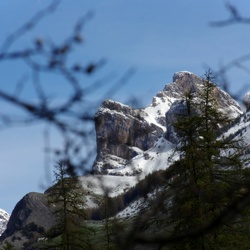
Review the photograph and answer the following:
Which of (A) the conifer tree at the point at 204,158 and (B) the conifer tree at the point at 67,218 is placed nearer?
(A) the conifer tree at the point at 204,158

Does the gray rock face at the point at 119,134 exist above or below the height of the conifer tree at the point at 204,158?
below

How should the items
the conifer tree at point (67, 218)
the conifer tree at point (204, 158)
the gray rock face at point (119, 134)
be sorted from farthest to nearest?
the conifer tree at point (67, 218), the conifer tree at point (204, 158), the gray rock face at point (119, 134)

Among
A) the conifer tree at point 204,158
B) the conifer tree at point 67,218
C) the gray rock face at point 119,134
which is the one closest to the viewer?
the gray rock face at point 119,134

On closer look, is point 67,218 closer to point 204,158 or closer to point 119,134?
point 204,158

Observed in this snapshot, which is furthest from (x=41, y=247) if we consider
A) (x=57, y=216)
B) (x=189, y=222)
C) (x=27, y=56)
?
(x=27, y=56)

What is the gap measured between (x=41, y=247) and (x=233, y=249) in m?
8.41

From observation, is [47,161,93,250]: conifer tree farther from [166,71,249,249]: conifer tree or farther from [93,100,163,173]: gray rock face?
[93,100,163,173]: gray rock face

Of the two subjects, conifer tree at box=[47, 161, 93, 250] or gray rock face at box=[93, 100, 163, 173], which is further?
conifer tree at box=[47, 161, 93, 250]

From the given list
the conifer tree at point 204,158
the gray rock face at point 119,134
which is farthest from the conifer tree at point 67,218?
the gray rock face at point 119,134

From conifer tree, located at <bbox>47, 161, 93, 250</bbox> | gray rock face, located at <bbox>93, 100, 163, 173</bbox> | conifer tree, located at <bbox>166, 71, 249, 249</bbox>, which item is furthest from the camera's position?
conifer tree, located at <bbox>47, 161, 93, 250</bbox>

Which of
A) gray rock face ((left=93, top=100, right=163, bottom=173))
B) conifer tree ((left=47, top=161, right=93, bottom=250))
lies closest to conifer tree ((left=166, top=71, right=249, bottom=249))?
conifer tree ((left=47, top=161, right=93, bottom=250))

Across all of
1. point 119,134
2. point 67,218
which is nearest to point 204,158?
point 67,218

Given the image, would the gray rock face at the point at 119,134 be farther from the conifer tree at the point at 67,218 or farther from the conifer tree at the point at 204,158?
the conifer tree at the point at 67,218

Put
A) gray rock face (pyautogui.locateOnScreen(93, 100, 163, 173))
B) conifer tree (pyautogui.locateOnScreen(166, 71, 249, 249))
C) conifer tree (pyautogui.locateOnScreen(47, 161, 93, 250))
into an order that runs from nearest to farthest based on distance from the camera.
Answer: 1. gray rock face (pyautogui.locateOnScreen(93, 100, 163, 173))
2. conifer tree (pyautogui.locateOnScreen(166, 71, 249, 249))
3. conifer tree (pyautogui.locateOnScreen(47, 161, 93, 250))
